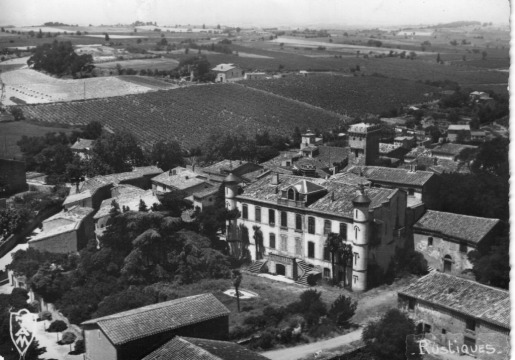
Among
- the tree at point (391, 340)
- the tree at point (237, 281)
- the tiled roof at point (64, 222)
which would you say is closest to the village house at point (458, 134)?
the tree at point (237, 281)

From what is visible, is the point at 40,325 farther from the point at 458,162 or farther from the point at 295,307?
the point at 458,162

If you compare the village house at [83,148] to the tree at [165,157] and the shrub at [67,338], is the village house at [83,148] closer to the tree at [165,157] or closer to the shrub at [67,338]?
the tree at [165,157]

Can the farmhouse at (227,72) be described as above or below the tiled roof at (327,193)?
above

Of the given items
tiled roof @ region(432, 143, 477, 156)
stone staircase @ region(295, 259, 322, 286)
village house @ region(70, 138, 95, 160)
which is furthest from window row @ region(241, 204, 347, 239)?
tiled roof @ region(432, 143, 477, 156)

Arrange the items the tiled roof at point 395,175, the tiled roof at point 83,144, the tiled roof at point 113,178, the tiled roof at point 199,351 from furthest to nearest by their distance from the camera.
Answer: the tiled roof at point 83,144
the tiled roof at point 113,178
the tiled roof at point 395,175
the tiled roof at point 199,351

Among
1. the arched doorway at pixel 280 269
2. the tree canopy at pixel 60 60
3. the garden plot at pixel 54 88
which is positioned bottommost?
the arched doorway at pixel 280 269

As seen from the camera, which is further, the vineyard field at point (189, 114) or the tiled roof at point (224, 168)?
the vineyard field at point (189, 114)

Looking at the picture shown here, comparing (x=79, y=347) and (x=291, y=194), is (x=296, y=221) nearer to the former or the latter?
(x=291, y=194)
